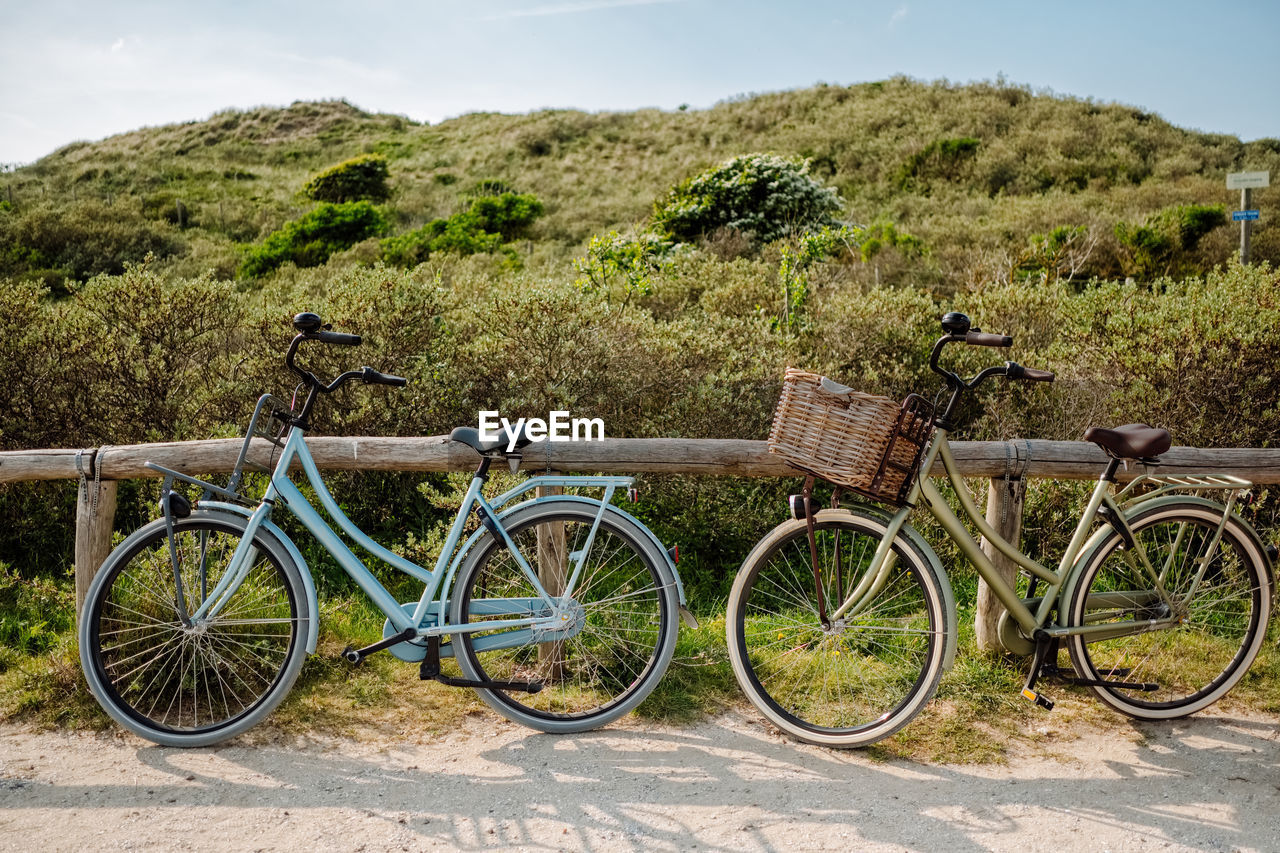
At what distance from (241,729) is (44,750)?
0.77 metres

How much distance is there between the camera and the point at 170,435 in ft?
20.5

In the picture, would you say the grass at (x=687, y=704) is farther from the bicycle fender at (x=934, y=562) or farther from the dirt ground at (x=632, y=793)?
the bicycle fender at (x=934, y=562)

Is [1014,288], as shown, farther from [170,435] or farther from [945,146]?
[945,146]

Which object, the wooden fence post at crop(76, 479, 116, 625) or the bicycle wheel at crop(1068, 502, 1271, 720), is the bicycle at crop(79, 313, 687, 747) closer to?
the wooden fence post at crop(76, 479, 116, 625)

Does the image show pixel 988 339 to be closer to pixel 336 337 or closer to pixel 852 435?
pixel 852 435

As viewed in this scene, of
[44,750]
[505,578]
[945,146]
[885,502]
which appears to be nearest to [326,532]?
[505,578]

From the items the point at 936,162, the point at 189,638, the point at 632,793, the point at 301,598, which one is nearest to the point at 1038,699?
the point at 632,793

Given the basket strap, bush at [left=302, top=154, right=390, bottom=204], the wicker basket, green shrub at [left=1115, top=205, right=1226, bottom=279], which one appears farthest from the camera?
bush at [left=302, top=154, right=390, bottom=204]

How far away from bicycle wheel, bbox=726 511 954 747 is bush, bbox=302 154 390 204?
27273mm

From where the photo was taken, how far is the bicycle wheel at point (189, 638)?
3.53m

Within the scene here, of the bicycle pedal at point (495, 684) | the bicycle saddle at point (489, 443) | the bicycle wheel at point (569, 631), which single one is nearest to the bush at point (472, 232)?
the bicycle wheel at point (569, 631)

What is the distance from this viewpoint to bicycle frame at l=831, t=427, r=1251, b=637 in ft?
11.1

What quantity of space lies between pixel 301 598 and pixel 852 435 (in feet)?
7.14

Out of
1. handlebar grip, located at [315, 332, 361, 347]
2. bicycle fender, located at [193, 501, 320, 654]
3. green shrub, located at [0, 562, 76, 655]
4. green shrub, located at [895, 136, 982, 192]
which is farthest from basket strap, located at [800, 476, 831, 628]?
green shrub, located at [895, 136, 982, 192]
